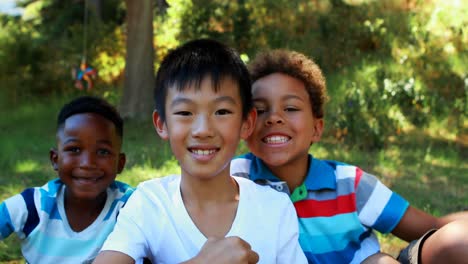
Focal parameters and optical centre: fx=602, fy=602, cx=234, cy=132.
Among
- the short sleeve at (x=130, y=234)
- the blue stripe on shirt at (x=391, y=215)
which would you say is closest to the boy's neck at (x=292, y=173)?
the blue stripe on shirt at (x=391, y=215)

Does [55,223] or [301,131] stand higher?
[301,131]

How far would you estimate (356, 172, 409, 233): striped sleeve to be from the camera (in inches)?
86.7

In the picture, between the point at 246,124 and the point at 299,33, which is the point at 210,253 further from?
the point at 299,33

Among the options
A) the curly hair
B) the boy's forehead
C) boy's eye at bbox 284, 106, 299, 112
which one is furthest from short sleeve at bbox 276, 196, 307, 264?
the boy's forehead

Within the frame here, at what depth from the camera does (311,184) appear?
2209mm

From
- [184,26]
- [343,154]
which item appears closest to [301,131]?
[343,154]

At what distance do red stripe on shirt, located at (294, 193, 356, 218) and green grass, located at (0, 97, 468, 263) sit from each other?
1298 mm

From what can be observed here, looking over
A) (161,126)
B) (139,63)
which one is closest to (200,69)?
(161,126)

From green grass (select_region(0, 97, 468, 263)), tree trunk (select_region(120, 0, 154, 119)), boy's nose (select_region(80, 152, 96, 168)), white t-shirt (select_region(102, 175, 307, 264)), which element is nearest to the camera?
white t-shirt (select_region(102, 175, 307, 264))

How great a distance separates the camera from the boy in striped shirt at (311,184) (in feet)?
7.08

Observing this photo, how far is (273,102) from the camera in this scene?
221cm

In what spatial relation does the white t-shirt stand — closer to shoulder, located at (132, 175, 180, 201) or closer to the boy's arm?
shoulder, located at (132, 175, 180, 201)

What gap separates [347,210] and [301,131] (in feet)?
1.09

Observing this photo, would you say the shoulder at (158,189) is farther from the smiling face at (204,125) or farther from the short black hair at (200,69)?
the short black hair at (200,69)
